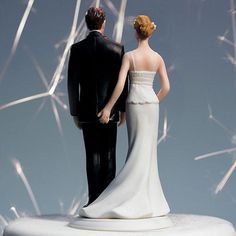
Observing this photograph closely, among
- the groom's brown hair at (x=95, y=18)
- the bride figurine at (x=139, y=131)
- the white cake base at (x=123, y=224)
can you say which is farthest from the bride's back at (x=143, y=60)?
the white cake base at (x=123, y=224)

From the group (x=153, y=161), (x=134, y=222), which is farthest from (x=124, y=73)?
(x=134, y=222)

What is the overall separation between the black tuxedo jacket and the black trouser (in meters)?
0.05

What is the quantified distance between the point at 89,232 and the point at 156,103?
520 millimetres

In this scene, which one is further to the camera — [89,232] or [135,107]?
[135,107]

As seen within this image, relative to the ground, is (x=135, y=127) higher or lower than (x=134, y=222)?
higher

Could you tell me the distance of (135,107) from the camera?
2.74 meters

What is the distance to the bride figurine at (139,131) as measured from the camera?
270 centimetres

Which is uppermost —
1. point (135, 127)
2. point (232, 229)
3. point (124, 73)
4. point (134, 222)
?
point (124, 73)

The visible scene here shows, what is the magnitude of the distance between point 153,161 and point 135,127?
0.14 meters

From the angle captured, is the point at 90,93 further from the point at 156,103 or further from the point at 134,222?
the point at 134,222

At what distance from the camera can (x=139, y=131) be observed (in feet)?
9.00

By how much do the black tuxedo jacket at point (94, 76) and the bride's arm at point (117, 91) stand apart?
1.6 inches

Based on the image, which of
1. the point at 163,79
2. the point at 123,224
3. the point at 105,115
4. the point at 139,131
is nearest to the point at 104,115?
the point at 105,115

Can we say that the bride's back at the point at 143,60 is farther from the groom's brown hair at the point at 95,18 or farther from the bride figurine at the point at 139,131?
the groom's brown hair at the point at 95,18
